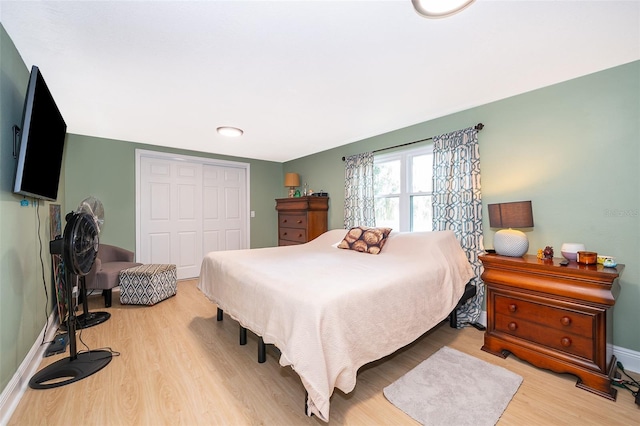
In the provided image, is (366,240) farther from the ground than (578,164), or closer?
closer

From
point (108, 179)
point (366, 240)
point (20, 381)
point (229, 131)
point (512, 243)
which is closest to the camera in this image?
point (20, 381)

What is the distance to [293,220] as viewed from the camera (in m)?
4.59

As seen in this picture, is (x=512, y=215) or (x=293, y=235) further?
(x=293, y=235)

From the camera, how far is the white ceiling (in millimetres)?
1482

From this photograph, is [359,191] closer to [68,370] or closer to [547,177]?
[547,177]

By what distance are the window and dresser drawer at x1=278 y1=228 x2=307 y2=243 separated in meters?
1.25

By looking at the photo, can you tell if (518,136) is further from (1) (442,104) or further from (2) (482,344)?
(2) (482,344)

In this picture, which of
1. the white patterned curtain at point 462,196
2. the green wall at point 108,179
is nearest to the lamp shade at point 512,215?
the white patterned curtain at point 462,196

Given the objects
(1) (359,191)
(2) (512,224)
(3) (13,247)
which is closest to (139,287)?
(3) (13,247)

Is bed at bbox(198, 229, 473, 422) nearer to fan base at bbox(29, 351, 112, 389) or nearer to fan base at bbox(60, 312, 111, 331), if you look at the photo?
fan base at bbox(29, 351, 112, 389)

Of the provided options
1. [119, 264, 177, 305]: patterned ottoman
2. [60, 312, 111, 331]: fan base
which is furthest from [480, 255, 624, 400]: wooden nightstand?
[60, 312, 111, 331]: fan base


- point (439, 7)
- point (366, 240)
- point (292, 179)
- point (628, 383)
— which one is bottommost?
point (628, 383)

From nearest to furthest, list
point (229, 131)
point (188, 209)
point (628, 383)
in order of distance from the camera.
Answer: point (628, 383) → point (229, 131) → point (188, 209)

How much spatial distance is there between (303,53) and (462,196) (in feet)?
7.12
